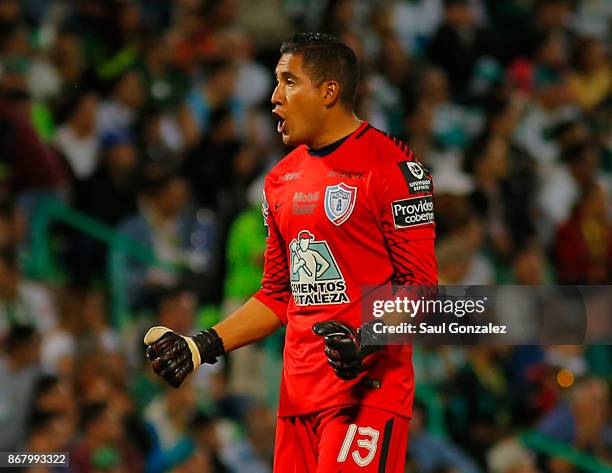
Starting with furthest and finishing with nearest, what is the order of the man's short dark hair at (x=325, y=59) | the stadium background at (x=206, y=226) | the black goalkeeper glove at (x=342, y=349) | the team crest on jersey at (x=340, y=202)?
the stadium background at (x=206, y=226) → the man's short dark hair at (x=325, y=59) → the team crest on jersey at (x=340, y=202) → the black goalkeeper glove at (x=342, y=349)

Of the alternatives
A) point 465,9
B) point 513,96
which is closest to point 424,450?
point 513,96

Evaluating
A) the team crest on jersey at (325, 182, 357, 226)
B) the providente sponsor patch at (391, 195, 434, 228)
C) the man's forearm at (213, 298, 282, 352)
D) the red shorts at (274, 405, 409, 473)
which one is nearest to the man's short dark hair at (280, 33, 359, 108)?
the team crest on jersey at (325, 182, 357, 226)

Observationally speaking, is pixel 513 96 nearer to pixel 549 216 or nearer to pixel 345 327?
pixel 549 216

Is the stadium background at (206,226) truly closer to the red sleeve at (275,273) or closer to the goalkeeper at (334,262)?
the red sleeve at (275,273)

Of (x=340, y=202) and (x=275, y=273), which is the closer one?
(x=340, y=202)

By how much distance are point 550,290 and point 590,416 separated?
9.36 ft

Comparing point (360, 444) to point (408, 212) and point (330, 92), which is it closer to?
point (408, 212)

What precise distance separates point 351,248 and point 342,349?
0.51 m

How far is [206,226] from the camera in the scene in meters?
10.0

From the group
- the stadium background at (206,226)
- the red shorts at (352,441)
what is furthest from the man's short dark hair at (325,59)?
the stadium background at (206,226)

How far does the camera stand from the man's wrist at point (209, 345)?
205 inches

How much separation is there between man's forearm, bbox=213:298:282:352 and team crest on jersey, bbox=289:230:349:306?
0.80 ft

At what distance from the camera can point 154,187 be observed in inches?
380

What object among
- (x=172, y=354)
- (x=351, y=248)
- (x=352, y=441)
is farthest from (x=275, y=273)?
(x=352, y=441)
